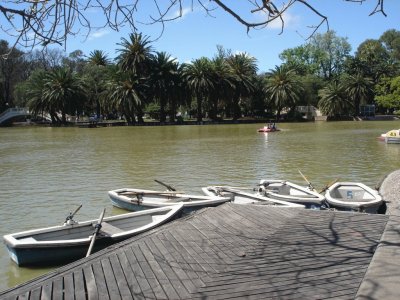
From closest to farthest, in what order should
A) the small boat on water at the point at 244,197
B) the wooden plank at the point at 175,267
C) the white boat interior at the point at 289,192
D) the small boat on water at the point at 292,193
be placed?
the wooden plank at the point at 175,267 < the small boat on water at the point at 244,197 < the small boat on water at the point at 292,193 < the white boat interior at the point at 289,192

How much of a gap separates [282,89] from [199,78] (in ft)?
42.4

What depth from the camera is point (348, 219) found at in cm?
826

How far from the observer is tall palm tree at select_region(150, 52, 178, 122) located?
70.6 m

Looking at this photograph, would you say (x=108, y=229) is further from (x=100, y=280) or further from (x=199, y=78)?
(x=199, y=78)

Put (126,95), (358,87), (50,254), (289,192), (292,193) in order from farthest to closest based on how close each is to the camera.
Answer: (358,87) < (126,95) < (289,192) < (292,193) < (50,254)

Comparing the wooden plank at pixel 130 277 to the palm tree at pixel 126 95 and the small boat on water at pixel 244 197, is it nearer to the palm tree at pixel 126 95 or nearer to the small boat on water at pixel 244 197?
the small boat on water at pixel 244 197

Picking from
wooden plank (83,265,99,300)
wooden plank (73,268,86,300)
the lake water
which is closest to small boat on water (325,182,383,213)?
the lake water

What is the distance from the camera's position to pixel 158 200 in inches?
463

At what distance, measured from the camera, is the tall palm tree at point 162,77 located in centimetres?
7062

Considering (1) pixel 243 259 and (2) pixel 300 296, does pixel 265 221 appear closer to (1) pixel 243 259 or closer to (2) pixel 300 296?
(1) pixel 243 259

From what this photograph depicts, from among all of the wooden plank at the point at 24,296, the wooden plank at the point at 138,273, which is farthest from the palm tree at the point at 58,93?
the wooden plank at the point at 24,296

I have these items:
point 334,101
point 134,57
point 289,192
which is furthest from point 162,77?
point 289,192

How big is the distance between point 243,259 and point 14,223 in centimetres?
724

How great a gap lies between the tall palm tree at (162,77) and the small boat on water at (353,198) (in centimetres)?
6012
